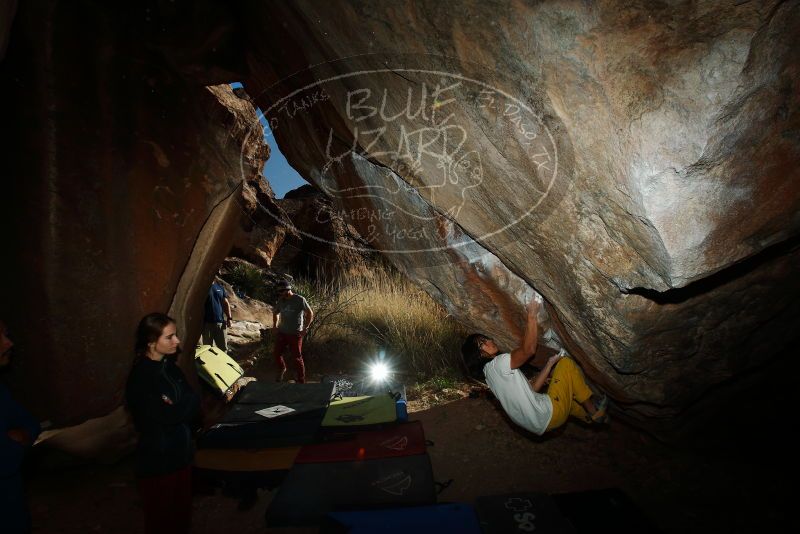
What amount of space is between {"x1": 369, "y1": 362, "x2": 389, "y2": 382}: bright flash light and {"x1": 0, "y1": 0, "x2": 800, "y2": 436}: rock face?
203 cm

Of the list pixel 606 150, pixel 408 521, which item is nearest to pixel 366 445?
pixel 408 521

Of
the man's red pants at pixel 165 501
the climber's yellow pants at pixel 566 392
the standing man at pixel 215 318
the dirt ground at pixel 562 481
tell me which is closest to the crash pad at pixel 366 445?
the dirt ground at pixel 562 481

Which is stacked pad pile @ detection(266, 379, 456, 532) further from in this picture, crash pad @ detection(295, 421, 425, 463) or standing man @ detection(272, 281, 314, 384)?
standing man @ detection(272, 281, 314, 384)

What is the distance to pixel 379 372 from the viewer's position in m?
5.96

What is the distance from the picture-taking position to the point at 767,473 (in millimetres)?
2826

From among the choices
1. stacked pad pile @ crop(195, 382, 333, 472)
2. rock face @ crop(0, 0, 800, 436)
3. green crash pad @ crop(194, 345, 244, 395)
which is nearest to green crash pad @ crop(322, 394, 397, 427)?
stacked pad pile @ crop(195, 382, 333, 472)

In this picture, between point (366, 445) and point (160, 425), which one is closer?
point (160, 425)

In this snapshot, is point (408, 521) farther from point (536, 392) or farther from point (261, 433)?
point (261, 433)

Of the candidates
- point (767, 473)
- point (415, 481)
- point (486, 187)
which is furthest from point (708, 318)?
point (415, 481)

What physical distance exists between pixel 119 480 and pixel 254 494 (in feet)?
4.84

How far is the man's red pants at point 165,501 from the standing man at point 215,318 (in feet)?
14.0

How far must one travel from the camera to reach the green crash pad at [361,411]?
12.6 feet

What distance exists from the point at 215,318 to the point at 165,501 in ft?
14.3

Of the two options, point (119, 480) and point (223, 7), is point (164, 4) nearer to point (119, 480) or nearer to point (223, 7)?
point (223, 7)
